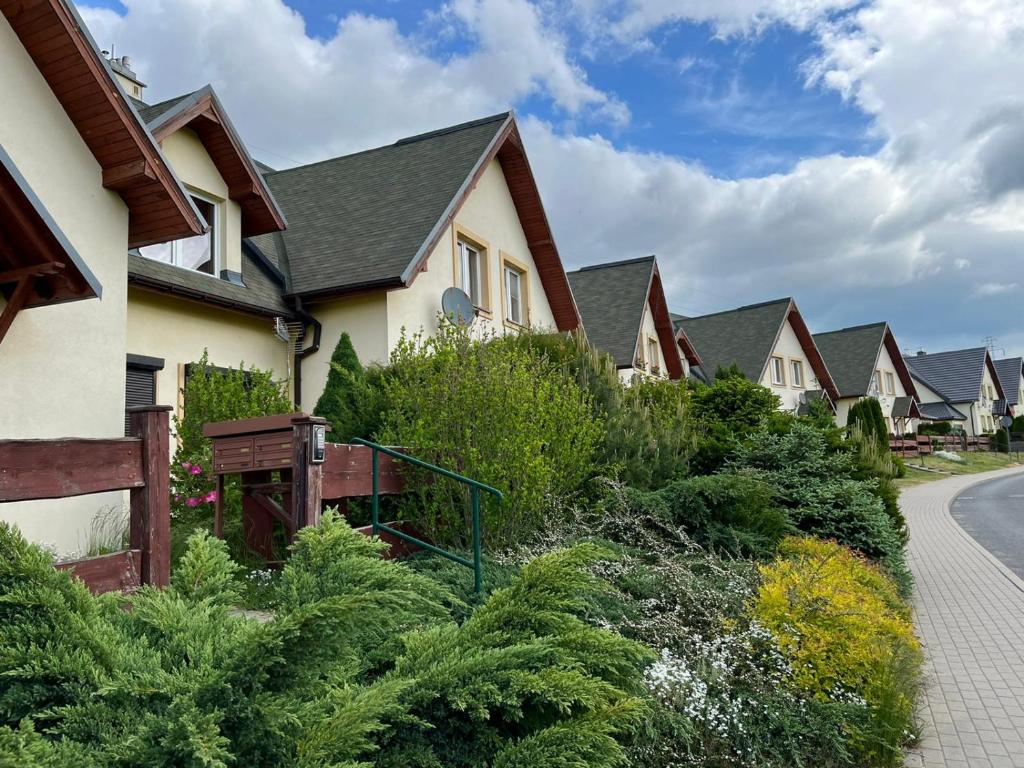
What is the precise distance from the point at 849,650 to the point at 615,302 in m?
22.3

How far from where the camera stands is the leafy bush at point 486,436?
23.0ft

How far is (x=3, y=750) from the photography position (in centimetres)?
192

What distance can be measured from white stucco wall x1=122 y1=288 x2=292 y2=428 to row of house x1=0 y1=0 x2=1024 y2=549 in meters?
0.03

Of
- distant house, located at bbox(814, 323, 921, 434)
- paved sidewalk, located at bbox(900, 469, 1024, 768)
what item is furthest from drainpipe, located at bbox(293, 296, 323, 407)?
distant house, located at bbox(814, 323, 921, 434)

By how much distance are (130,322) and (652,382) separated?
8.44m

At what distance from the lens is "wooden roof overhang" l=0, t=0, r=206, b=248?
7.98 metres

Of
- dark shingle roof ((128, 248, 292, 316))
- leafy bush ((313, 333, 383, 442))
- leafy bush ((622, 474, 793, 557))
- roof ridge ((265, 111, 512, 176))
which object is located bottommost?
leafy bush ((622, 474, 793, 557))

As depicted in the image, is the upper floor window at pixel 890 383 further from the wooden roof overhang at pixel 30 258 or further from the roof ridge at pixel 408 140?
the wooden roof overhang at pixel 30 258

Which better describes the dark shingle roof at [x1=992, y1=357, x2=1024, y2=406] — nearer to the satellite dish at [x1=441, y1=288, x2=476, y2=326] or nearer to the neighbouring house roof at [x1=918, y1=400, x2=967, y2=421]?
the neighbouring house roof at [x1=918, y1=400, x2=967, y2=421]

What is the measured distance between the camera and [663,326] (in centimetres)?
2750

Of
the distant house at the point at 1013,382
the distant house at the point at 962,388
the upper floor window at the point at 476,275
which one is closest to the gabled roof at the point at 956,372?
the distant house at the point at 962,388

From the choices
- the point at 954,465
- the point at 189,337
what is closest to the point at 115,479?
the point at 189,337

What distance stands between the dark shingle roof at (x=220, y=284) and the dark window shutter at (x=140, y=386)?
1.22m

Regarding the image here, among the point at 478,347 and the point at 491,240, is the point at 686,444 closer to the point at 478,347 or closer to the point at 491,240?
the point at 478,347
